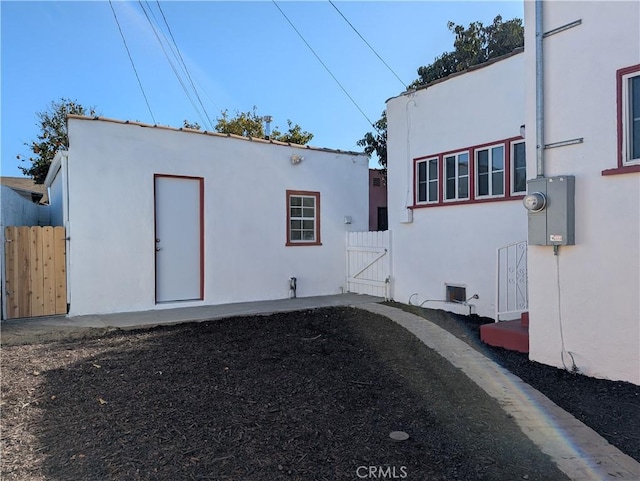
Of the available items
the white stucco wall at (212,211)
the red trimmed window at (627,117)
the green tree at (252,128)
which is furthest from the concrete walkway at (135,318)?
the green tree at (252,128)

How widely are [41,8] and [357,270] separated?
8492 mm

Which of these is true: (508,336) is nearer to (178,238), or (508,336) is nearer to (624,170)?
(624,170)

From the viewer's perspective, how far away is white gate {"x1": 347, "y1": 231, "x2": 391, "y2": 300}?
939 centimetres

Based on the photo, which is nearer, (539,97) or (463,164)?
(539,97)

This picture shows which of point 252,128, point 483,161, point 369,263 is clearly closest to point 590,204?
point 483,161

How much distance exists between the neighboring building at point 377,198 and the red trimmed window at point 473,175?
334 inches

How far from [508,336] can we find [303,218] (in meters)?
5.95

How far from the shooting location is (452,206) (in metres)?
7.84

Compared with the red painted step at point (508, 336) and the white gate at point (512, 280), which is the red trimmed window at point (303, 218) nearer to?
the white gate at point (512, 280)

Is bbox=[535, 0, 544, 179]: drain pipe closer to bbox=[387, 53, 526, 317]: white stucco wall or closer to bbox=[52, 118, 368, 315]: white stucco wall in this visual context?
bbox=[387, 53, 526, 317]: white stucco wall

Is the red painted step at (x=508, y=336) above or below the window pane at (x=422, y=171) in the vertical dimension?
below

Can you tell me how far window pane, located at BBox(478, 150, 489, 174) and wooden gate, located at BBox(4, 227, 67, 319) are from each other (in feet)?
24.5

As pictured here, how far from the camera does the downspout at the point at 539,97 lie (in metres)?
4.54

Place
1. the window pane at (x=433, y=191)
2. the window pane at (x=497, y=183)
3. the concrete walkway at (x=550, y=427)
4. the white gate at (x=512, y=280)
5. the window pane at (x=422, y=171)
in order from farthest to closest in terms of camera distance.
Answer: the window pane at (x=422, y=171)
the window pane at (x=433, y=191)
the window pane at (x=497, y=183)
the white gate at (x=512, y=280)
the concrete walkway at (x=550, y=427)
